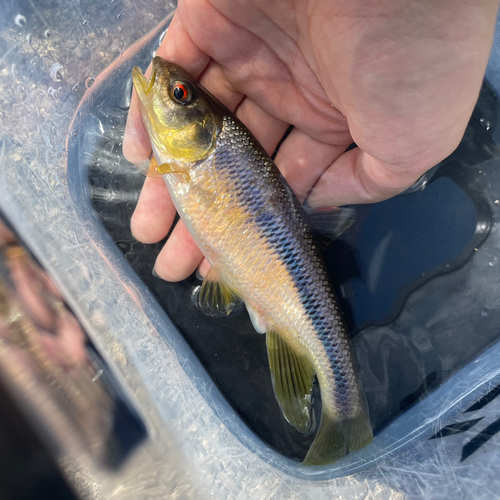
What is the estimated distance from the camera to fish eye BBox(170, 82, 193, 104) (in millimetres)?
1328

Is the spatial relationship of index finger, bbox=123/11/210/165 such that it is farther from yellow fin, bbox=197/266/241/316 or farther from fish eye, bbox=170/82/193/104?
yellow fin, bbox=197/266/241/316

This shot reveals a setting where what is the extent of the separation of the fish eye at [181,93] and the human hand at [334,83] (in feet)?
0.98

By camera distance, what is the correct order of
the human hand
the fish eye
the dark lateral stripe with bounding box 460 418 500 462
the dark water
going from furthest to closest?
the dark water
the dark lateral stripe with bounding box 460 418 500 462
the fish eye
the human hand

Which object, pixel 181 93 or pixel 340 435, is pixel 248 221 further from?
pixel 340 435

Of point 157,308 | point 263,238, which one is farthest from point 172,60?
point 157,308

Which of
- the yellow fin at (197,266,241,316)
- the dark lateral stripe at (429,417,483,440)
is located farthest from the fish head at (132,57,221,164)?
the dark lateral stripe at (429,417,483,440)

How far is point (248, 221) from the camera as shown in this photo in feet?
4.49

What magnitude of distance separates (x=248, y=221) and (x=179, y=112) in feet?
1.53

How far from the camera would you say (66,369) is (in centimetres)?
207

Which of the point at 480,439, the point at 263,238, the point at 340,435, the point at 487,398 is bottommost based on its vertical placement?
the point at 480,439

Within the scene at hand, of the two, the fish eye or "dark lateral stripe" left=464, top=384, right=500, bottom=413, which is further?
"dark lateral stripe" left=464, top=384, right=500, bottom=413

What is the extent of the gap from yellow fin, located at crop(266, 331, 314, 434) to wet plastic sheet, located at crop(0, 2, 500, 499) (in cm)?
43

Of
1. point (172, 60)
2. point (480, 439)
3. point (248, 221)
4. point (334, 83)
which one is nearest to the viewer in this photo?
point (334, 83)

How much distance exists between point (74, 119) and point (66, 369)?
1352mm
